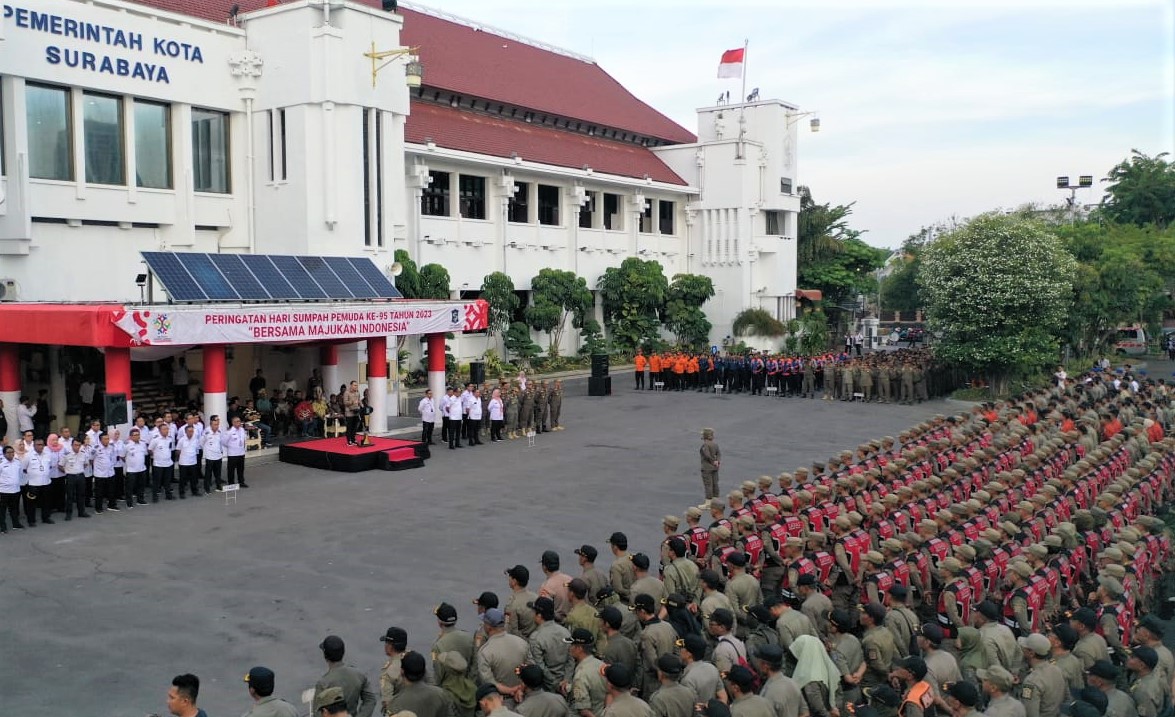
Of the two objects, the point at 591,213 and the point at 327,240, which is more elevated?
the point at 591,213

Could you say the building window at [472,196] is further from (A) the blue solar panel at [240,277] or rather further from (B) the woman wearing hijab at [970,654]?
(B) the woman wearing hijab at [970,654]

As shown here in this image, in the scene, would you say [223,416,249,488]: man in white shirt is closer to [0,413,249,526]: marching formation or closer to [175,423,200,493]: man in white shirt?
[0,413,249,526]: marching formation

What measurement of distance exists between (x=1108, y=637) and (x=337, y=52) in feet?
68.5

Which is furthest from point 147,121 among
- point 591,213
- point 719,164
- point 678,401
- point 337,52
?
point 719,164

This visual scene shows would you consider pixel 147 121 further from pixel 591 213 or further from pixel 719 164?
pixel 719 164

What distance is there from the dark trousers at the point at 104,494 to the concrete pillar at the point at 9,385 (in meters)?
3.69

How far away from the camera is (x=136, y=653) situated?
365 inches

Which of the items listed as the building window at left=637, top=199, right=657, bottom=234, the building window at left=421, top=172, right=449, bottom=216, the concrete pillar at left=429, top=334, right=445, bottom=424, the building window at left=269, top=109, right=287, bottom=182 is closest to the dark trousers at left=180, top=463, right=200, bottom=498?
the concrete pillar at left=429, top=334, right=445, bottom=424

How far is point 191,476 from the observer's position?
637 inches

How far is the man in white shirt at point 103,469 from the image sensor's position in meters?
14.8

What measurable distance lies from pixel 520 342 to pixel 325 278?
42.6 ft

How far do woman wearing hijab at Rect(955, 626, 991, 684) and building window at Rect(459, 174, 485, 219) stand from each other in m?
28.2

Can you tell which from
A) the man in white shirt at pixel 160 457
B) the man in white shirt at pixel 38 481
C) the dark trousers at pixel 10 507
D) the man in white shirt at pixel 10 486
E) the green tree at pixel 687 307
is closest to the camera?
the man in white shirt at pixel 10 486

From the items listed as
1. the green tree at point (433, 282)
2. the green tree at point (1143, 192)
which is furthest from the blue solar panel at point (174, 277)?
the green tree at point (1143, 192)
